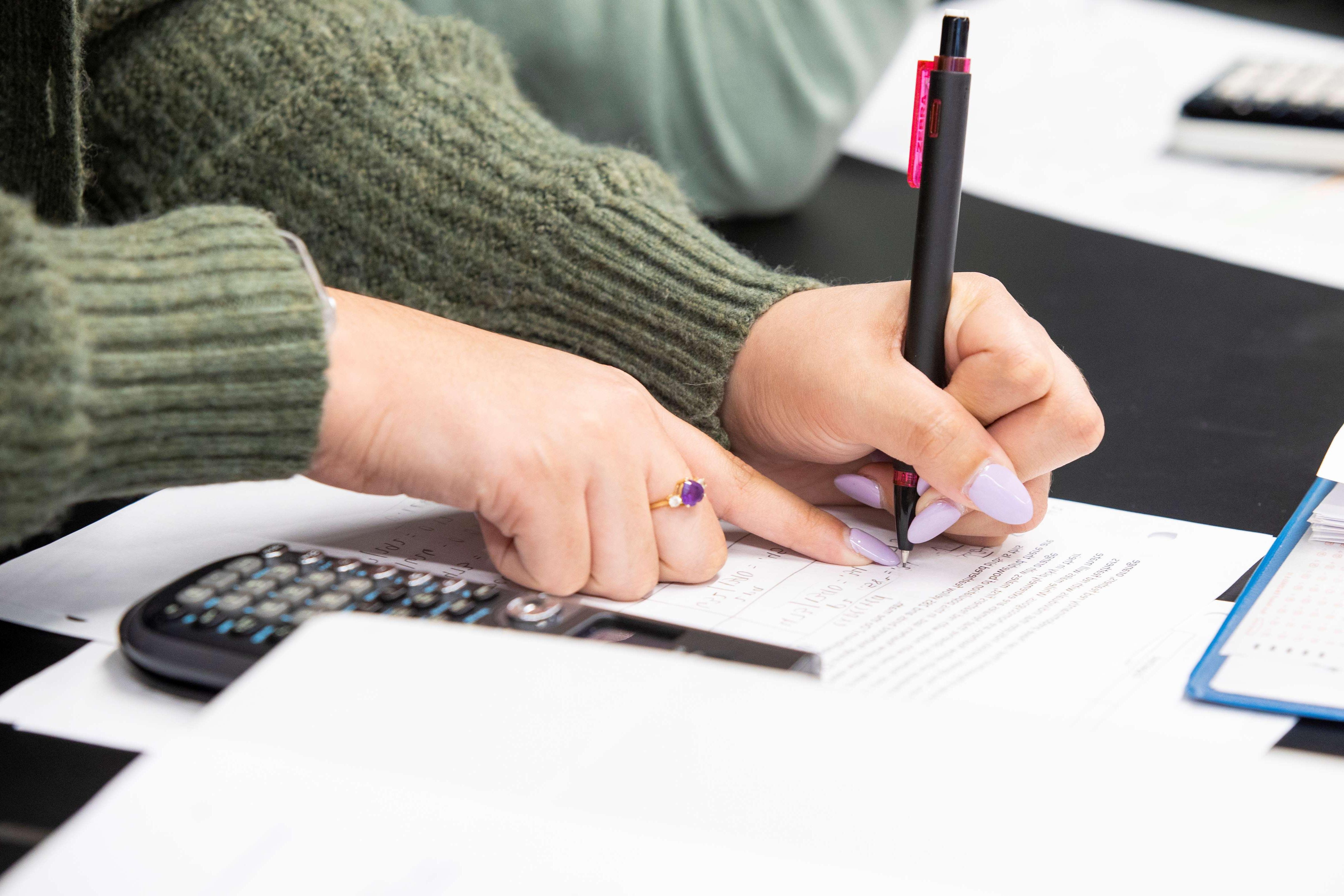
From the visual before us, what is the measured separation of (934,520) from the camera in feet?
1.71

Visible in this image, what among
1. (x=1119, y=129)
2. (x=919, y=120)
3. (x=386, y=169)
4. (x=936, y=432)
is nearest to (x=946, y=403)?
(x=936, y=432)

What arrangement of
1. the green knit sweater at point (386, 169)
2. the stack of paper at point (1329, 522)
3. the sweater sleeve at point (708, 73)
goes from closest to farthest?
the stack of paper at point (1329, 522) → the green knit sweater at point (386, 169) → the sweater sleeve at point (708, 73)

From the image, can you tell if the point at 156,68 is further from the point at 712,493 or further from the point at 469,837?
the point at 469,837

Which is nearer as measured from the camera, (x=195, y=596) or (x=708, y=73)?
(x=195, y=596)

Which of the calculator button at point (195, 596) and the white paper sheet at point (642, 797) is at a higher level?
the white paper sheet at point (642, 797)

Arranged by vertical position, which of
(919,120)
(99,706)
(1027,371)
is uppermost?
(919,120)

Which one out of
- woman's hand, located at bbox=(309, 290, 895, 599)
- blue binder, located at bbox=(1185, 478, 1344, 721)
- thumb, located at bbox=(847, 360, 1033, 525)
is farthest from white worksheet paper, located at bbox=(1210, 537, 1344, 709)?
A: woman's hand, located at bbox=(309, 290, 895, 599)

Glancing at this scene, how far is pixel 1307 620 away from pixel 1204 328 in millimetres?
373

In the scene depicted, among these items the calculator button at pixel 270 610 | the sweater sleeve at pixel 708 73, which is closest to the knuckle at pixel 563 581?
the calculator button at pixel 270 610

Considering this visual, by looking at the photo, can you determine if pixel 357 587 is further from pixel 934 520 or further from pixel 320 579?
pixel 934 520

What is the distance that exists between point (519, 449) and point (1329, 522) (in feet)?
1.16

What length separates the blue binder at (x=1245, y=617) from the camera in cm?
40

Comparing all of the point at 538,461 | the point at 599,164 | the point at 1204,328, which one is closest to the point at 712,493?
the point at 538,461

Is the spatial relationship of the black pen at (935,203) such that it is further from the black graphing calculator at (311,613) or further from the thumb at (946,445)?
the black graphing calculator at (311,613)
